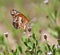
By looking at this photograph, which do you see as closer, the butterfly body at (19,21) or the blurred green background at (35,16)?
the butterfly body at (19,21)

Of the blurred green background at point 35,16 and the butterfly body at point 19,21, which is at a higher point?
the butterfly body at point 19,21

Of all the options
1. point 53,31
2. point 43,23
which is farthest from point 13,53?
point 43,23

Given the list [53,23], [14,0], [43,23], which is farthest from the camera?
[14,0]

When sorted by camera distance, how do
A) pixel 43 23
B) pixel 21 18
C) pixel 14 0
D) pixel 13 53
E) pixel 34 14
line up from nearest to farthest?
pixel 13 53
pixel 21 18
pixel 43 23
pixel 34 14
pixel 14 0

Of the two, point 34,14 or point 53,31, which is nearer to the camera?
point 53,31

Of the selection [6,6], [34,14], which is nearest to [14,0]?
[6,6]

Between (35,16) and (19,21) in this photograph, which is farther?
(35,16)

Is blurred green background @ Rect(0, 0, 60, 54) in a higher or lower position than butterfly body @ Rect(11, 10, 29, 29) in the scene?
lower

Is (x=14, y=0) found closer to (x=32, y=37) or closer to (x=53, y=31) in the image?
(x=53, y=31)

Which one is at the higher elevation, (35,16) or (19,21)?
(19,21)

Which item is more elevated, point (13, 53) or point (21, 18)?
point (21, 18)

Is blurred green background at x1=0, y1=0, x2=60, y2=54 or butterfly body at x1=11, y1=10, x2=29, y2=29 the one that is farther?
blurred green background at x1=0, y1=0, x2=60, y2=54
